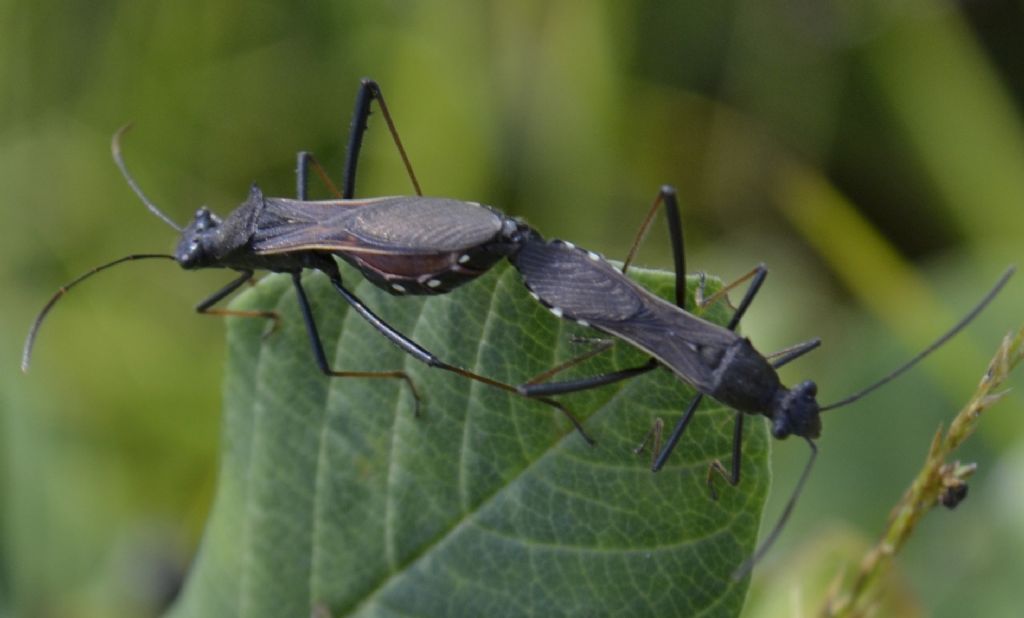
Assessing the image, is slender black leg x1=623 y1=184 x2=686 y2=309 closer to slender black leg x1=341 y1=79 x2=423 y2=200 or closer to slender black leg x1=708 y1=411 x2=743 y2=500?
slender black leg x1=708 y1=411 x2=743 y2=500

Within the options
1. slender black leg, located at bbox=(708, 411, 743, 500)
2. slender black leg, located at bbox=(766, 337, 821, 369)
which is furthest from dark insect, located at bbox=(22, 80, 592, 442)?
slender black leg, located at bbox=(766, 337, 821, 369)

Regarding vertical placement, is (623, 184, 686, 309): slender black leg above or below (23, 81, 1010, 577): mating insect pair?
above

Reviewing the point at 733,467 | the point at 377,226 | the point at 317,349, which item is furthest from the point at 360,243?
the point at 733,467

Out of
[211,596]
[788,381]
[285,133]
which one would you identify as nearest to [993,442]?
[788,381]

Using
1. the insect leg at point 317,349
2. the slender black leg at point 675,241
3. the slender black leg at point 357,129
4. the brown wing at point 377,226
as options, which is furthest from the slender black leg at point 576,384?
the slender black leg at point 357,129

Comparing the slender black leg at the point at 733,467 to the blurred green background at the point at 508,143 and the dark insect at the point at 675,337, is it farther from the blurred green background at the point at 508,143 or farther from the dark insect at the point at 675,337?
the blurred green background at the point at 508,143

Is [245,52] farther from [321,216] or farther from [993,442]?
[993,442]

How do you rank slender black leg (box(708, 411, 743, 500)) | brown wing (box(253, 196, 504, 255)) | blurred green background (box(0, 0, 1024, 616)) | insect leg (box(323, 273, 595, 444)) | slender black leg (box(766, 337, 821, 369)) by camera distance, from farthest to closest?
blurred green background (box(0, 0, 1024, 616))
brown wing (box(253, 196, 504, 255))
slender black leg (box(766, 337, 821, 369))
insect leg (box(323, 273, 595, 444))
slender black leg (box(708, 411, 743, 500))
